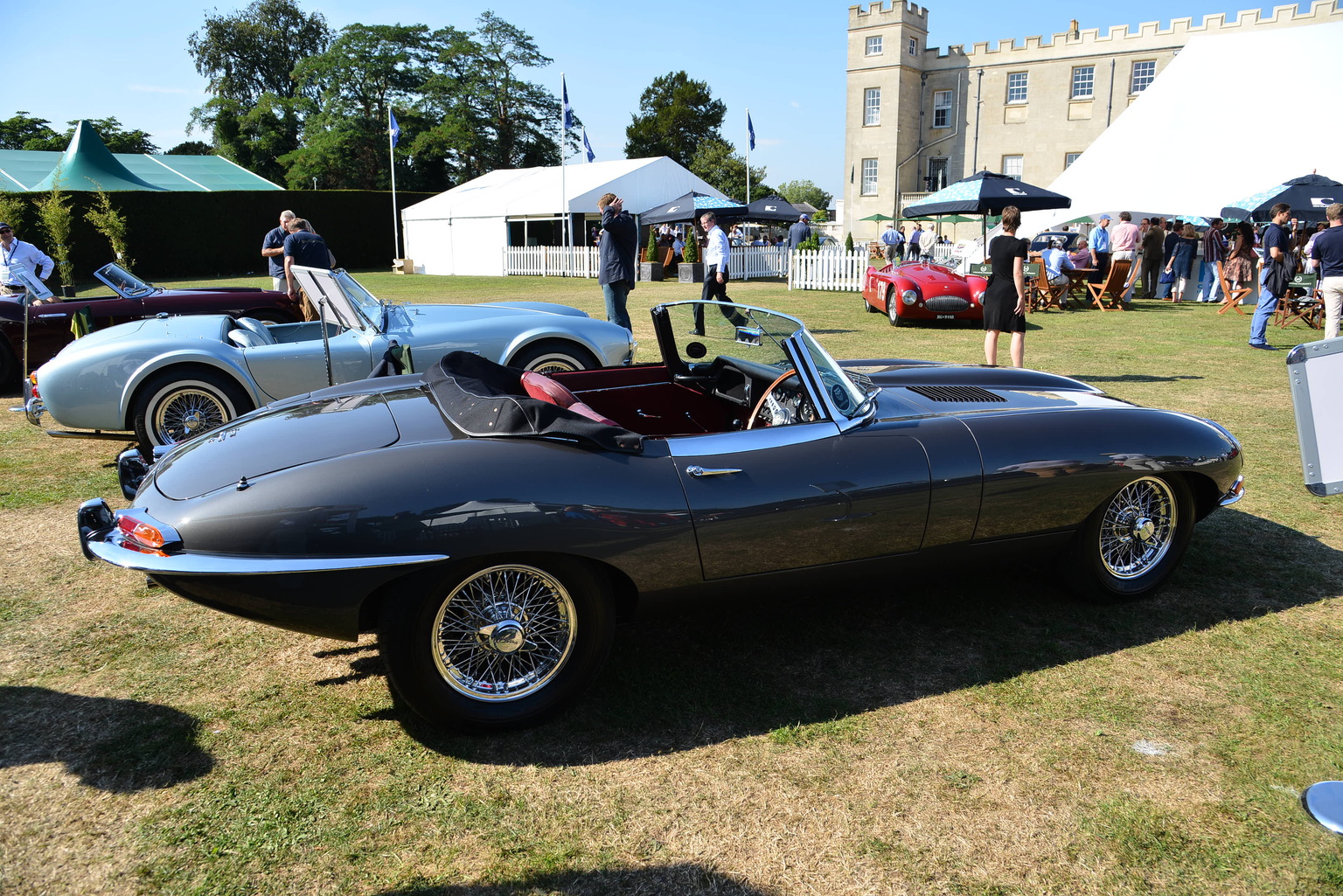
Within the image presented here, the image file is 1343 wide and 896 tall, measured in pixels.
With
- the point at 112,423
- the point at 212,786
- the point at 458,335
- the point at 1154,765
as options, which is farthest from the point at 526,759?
the point at 112,423

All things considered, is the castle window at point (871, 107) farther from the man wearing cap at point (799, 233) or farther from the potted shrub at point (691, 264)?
the potted shrub at point (691, 264)

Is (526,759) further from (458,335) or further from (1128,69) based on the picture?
(1128,69)

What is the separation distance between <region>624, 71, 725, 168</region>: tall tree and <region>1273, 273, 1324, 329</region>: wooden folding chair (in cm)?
5441

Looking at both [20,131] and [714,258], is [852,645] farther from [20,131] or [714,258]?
[20,131]

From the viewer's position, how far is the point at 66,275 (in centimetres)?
2209

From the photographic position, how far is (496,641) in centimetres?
283

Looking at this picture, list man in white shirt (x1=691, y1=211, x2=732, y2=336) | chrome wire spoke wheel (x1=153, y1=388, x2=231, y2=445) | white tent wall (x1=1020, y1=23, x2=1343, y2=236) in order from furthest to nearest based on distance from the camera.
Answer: white tent wall (x1=1020, y1=23, x2=1343, y2=236)
man in white shirt (x1=691, y1=211, x2=732, y2=336)
chrome wire spoke wheel (x1=153, y1=388, x2=231, y2=445)

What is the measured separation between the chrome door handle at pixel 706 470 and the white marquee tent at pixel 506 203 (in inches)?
980

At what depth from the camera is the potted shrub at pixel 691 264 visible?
23969 mm

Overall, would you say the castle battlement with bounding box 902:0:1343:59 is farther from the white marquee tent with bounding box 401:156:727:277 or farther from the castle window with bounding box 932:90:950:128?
the white marquee tent with bounding box 401:156:727:277

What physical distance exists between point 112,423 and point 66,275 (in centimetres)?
2013

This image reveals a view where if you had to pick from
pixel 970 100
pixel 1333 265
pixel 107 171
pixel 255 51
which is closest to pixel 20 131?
pixel 255 51

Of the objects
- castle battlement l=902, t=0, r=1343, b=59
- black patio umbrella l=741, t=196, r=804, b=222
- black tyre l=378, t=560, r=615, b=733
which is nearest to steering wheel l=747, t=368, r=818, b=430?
black tyre l=378, t=560, r=615, b=733

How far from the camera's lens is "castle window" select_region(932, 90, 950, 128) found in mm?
52656
